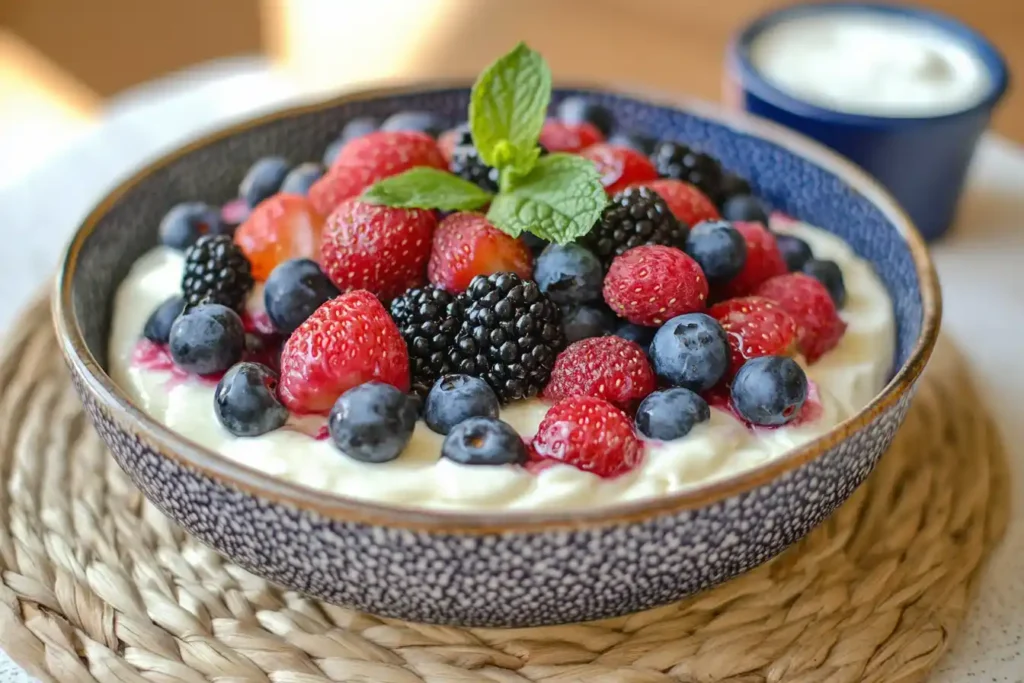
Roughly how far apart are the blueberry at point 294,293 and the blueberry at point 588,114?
597mm

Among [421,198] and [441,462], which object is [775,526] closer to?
[441,462]

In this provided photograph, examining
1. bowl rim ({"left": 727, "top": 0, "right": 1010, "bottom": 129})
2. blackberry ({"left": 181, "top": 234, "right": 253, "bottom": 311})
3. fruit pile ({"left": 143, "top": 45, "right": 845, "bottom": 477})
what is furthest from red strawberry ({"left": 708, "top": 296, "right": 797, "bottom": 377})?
bowl rim ({"left": 727, "top": 0, "right": 1010, "bottom": 129})

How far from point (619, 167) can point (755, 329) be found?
13.0 inches

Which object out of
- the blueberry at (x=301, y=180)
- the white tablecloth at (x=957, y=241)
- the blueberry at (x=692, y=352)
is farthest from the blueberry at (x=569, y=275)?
the white tablecloth at (x=957, y=241)

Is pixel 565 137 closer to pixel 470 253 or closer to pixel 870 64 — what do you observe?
pixel 470 253

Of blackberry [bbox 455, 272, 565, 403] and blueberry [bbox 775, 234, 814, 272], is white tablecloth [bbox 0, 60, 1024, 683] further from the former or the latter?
blackberry [bbox 455, 272, 565, 403]

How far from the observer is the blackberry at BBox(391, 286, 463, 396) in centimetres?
120

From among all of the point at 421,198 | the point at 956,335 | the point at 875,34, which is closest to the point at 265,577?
the point at 421,198

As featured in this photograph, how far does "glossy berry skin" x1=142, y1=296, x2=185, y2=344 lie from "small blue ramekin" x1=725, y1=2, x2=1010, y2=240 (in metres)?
1.28

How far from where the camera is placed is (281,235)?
1.39 metres

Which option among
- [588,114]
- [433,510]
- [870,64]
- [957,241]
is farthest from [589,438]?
[870,64]

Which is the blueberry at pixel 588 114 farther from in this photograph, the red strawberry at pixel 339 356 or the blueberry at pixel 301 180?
the red strawberry at pixel 339 356

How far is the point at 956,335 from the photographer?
181cm

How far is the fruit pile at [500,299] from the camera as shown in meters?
1.14
